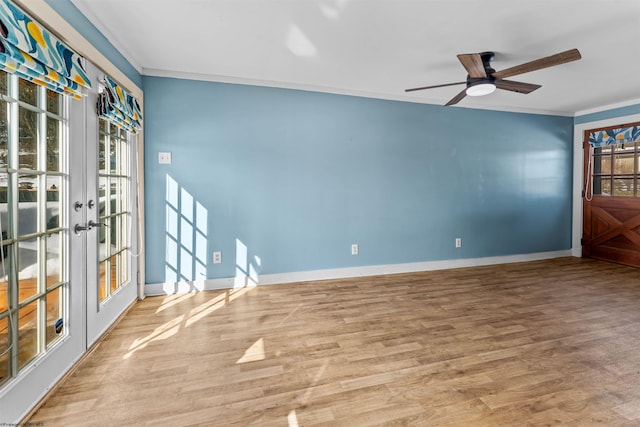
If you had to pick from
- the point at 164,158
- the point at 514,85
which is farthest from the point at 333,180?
the point at 514,85

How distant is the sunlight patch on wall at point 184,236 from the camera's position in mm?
3172

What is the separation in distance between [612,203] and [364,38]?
4706 mm

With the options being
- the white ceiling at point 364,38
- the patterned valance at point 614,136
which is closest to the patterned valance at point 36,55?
the white ceiling at point 364,38

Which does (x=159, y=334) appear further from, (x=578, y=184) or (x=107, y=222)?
(x=578, y=184)

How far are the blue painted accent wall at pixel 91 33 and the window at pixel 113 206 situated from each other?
529 mm

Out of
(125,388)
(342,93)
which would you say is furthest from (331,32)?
(125,388)

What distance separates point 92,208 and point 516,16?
328 centimetres

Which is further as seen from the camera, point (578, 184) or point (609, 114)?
point (578, 184)

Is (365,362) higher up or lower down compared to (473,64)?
lower down

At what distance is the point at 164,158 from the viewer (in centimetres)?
313

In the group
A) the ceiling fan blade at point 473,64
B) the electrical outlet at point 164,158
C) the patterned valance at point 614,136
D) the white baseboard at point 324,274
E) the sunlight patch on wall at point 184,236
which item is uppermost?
the ceiling fan blade at point 473,64

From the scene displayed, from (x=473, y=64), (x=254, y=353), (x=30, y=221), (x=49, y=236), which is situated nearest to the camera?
(x=30, y=221)

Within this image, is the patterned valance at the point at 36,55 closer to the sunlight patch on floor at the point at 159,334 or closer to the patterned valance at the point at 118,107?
the patterned valance at the point at 118,107

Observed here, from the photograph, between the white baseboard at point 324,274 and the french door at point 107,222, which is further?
the white baseboard at point 324,274
